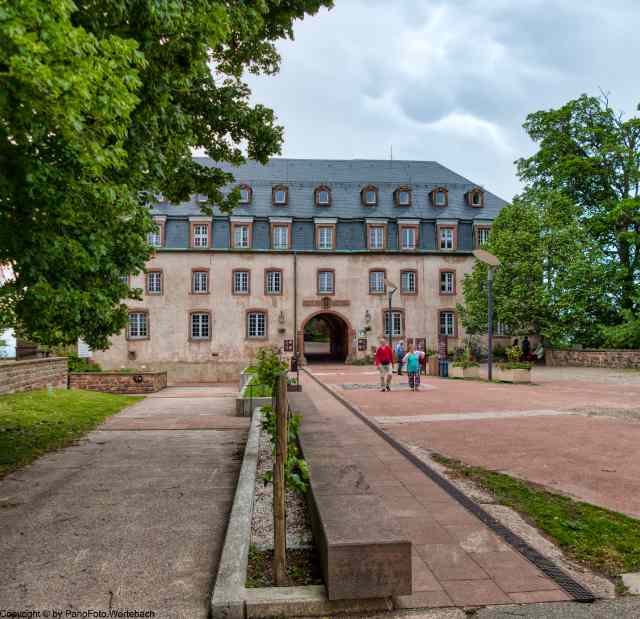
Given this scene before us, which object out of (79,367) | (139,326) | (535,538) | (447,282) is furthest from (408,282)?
(535,538)

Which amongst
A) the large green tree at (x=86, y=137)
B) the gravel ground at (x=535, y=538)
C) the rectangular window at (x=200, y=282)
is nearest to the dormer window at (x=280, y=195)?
the rectangular window at (x=200, y=282)

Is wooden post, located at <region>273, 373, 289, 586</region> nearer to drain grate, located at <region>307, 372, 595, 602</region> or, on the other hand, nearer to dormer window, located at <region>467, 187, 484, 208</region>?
drain grate, located at <region>307, 372, 595, 602</region>

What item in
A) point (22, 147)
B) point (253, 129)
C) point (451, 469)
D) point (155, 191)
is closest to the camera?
point (22, 147)

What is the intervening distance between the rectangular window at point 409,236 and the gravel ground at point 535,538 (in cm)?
3236

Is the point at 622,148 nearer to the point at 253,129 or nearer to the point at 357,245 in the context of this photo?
the point at 357,245

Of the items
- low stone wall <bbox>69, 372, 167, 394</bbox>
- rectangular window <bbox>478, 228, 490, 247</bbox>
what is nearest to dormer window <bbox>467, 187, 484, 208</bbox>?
rectangular window <bbox>478, 228, 490, 247</bbox>

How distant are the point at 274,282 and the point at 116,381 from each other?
1672 cm

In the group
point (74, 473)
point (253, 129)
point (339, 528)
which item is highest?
point (253, 129)

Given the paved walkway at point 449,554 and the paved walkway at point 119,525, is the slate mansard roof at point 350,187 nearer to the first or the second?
the paved walkway at point 119,525

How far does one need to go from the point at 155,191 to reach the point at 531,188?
1203 inches

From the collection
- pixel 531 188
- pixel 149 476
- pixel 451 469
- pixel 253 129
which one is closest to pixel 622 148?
pixel 531 188

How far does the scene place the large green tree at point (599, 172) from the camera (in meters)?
31.0

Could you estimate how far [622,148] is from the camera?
3091cm

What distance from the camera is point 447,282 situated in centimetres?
3812
